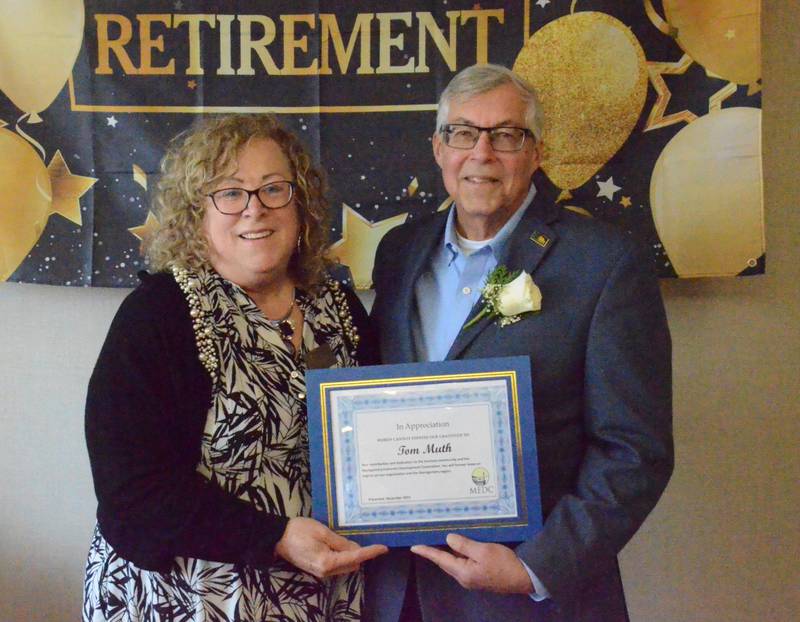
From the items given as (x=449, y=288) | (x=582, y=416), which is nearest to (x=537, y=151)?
(x=449, y=288)

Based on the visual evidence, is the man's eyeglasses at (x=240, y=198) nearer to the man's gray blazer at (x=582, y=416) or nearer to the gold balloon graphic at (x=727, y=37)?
the man's gray blazer at (x=582, y=416)

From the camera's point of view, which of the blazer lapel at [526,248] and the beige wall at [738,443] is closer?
the blazer lapel at [526,248]

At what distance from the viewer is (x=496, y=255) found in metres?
1.71

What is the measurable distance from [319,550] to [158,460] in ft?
1.11

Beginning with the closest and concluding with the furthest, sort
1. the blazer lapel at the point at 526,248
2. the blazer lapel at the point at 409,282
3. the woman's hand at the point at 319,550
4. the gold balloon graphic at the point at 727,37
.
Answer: the woman's hand at the point at 319,550 → the blazer lapel at the point at 526,248 → the blazer lapel at the point at 409,282 → the gold balloon graphic at the point at 727,37

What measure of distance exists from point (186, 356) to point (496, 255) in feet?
2.17

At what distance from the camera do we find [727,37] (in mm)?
2270

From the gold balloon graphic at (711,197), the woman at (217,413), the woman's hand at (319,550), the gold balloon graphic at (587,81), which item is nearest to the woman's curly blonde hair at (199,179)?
the woman at (217,413)

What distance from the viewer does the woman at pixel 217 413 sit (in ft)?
4.89

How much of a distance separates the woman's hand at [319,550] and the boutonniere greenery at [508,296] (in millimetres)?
471

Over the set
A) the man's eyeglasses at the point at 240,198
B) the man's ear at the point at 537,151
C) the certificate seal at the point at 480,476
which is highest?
the man's ear at the point at 537,151

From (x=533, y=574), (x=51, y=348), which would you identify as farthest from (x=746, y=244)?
(x=51, y=348)

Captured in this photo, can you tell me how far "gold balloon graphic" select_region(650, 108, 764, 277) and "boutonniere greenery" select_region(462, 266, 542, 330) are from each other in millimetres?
876

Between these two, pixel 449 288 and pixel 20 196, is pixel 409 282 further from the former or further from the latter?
pixel 20 196
